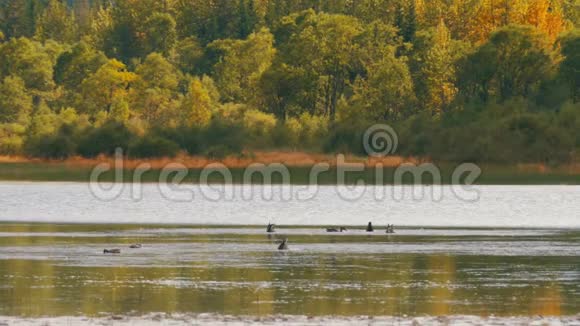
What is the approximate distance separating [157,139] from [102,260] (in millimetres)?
71664

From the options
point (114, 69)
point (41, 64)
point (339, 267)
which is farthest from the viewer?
point (41, 64)

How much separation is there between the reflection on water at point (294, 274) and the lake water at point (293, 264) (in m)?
0.04

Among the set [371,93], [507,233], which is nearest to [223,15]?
[371,93]

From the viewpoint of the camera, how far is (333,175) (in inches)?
3634

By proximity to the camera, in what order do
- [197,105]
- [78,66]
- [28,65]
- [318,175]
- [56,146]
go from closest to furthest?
[318,175], [56,146], [197,105], [78,66], [28,65]

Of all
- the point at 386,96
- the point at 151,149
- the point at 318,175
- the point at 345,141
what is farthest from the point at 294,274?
the point at 386,96

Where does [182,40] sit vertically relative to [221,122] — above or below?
above

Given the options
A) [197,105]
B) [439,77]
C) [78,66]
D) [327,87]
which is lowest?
[197,105]

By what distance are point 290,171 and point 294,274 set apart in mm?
65029

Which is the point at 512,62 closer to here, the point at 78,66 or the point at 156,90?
the point at 156,90

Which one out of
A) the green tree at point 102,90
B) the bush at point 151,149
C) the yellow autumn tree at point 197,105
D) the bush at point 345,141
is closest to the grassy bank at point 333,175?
the bush at point 151,149

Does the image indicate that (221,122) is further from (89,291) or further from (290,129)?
(89,291)

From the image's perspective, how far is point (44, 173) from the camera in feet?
320

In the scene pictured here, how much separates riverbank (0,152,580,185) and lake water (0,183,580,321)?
91.8ft
